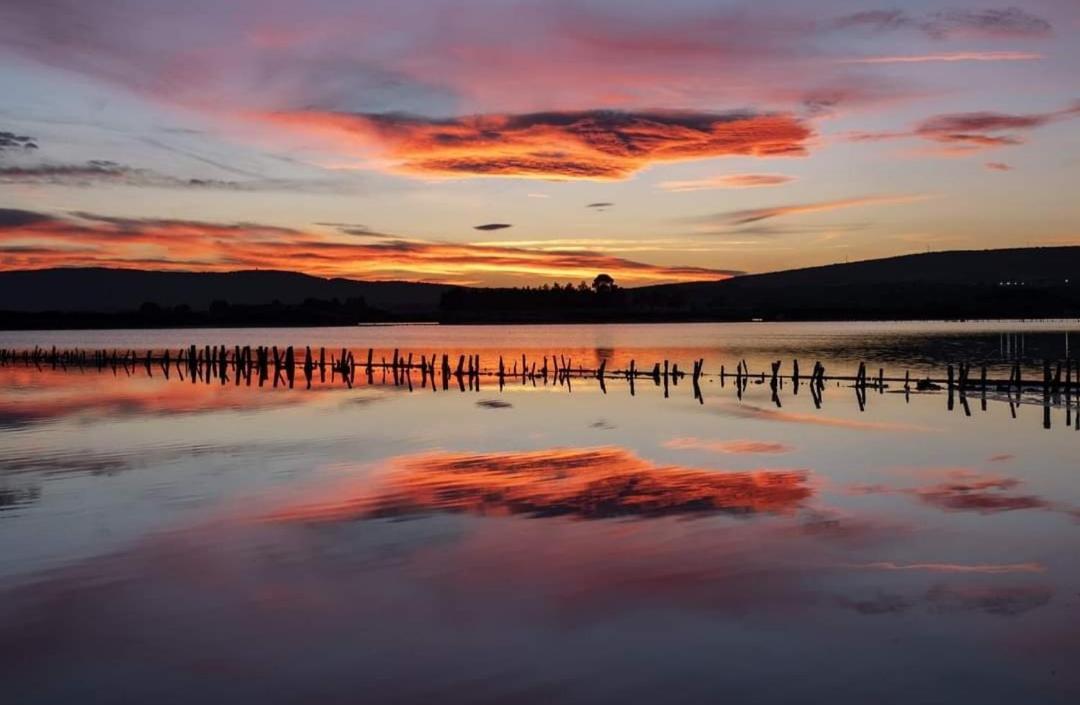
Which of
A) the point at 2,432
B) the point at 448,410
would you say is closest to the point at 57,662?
the point at 2,432

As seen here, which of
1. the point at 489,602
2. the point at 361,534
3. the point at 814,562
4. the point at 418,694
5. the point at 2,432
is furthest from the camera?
the point at 2,432

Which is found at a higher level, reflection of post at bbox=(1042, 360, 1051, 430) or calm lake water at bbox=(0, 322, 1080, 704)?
reflection of post at bbox=(1042, 360, 1051, 430)

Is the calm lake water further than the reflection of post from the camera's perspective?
No

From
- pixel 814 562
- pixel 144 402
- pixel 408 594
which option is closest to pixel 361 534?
pixel 408 594

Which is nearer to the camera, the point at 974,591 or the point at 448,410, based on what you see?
the point at 974,591

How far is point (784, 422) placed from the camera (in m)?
31.6

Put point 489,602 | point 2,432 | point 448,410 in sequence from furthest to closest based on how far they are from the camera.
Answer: point 448,410
point 2,432
point 489,602

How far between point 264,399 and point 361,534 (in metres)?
30.7

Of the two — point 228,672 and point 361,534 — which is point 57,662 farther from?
point 361,534

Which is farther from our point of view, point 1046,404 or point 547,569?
point 1046,404

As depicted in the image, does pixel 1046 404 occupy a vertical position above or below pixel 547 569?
above

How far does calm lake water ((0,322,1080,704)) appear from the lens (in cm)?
914

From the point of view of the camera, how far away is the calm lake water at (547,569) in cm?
914

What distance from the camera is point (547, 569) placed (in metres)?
12.7
